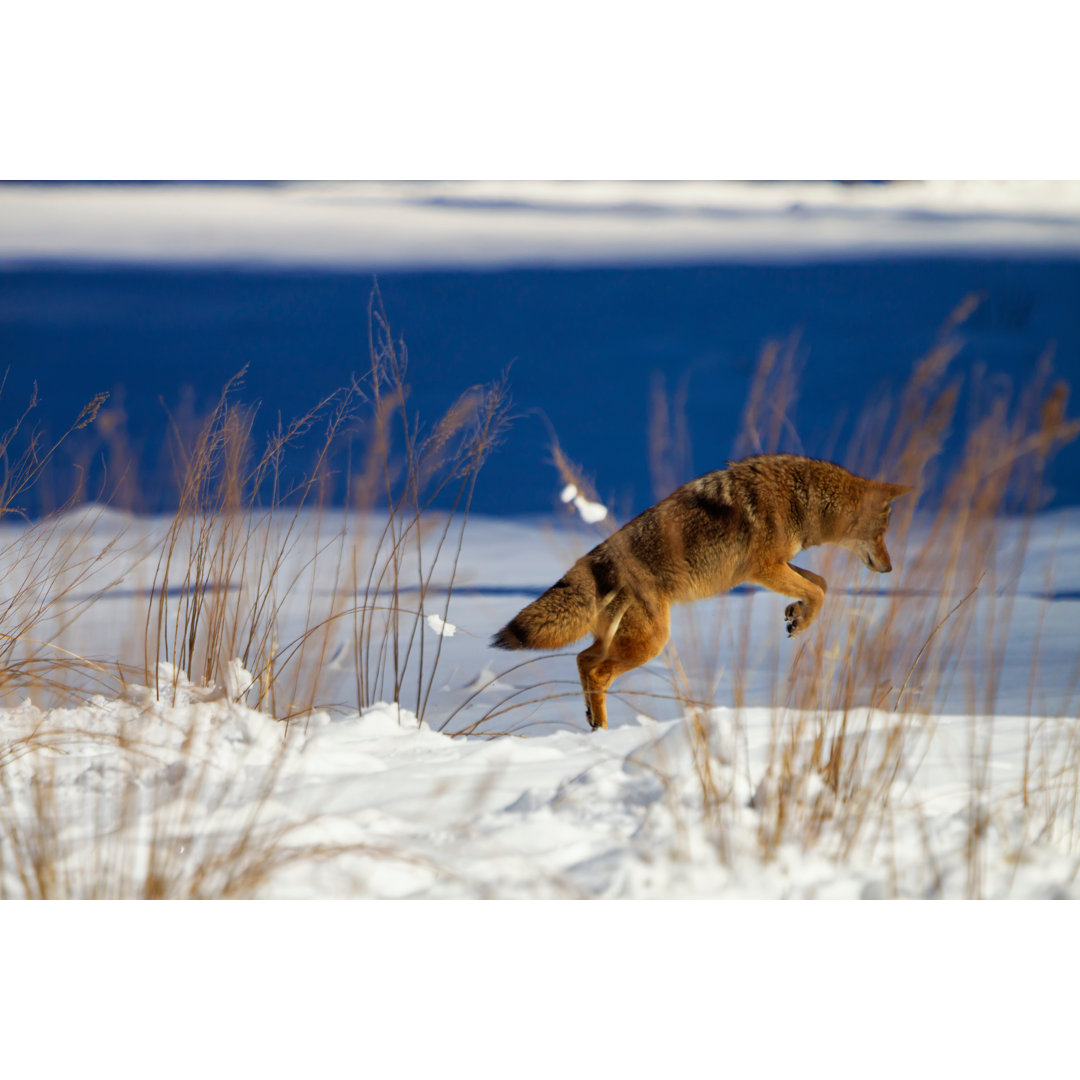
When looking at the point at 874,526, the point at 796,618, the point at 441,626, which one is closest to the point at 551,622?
the point at 441,626

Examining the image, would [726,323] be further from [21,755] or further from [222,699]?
[21,755]

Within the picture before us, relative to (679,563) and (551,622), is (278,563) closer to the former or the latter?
(551,622)

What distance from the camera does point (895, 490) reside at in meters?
2.95

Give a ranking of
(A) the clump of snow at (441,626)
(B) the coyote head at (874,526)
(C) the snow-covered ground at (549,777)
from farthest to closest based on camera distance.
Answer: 1. (A) the clump of snow at (441,626)
2. (B) the coyote head at (874,526)
3. (C) the snow-covered ground at (549,777)

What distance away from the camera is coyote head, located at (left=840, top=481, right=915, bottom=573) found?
287 cm

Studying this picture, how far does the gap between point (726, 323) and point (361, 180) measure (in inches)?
50.6

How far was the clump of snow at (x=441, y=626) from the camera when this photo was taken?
10.4 feet

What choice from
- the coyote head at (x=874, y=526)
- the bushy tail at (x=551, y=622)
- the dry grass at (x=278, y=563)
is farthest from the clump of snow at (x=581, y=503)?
the coyote head at (x=874, y=526)

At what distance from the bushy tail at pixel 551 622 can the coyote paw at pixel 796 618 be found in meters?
0.65

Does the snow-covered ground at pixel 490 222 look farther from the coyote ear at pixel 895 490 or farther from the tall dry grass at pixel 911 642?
the coyote ear at pixel 895 490

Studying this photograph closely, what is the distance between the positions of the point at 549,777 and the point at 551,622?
0.55 m

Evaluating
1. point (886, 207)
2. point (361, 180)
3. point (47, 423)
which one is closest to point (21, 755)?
point (47, 423)

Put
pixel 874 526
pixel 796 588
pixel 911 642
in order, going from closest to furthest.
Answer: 1. pixel 911 642
2. pixel 874 526
3. pixel 796 588

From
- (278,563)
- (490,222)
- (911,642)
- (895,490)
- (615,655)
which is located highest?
(490,222)
